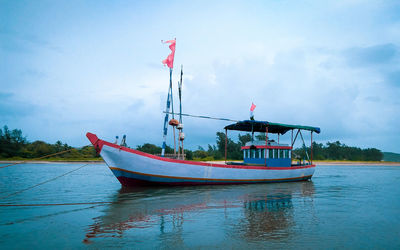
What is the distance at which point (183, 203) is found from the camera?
12.4 metres

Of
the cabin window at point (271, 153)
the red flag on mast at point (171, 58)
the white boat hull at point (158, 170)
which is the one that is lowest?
the white boat hull at point (158, 170)

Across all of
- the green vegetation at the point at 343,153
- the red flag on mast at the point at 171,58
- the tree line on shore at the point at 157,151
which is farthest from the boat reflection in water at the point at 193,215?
the green vegetation at the point at 343,153

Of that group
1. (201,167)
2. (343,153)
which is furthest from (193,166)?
(343,153)

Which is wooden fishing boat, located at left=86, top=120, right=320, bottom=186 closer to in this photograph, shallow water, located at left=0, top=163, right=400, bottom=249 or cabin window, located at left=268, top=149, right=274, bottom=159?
cabin window, located at left=268, top=149, right=274, bottom=159

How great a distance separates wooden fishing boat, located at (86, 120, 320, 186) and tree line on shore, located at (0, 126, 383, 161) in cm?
3170

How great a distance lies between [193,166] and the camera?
56.0 feet

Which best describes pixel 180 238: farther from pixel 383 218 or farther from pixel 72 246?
pixel 383 218

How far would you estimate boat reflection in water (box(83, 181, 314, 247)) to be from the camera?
307 inches

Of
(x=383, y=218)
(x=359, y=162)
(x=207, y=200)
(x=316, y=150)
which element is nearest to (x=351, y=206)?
(x=383, y=218)

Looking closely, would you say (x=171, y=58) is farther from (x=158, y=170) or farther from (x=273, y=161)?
(x=273, y=161)

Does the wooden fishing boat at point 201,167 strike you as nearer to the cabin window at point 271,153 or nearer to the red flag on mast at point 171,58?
the cabin window at point 271,153

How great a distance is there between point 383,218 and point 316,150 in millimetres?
83906

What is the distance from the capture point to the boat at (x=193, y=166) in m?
15.7

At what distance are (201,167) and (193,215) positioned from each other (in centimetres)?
736
